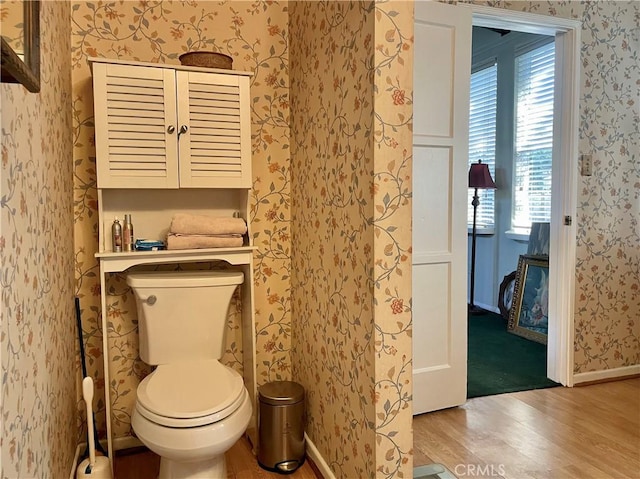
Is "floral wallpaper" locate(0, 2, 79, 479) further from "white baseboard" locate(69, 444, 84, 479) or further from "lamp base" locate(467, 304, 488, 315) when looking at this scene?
"lamp base" locate(467, 304, 488, 315)

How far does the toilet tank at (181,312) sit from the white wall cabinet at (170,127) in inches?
15.8

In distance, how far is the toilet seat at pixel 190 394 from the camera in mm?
1663

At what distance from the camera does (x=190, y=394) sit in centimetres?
179

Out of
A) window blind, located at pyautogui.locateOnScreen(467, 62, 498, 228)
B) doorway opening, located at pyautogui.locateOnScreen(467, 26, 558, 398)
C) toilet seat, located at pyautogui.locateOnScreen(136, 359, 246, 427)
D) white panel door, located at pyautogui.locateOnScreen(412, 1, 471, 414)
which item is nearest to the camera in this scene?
toilet seat, located at pyautogui.locateOnScreen(136, 359, 246, 427)

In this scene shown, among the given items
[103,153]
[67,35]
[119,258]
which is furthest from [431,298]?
[67,35]

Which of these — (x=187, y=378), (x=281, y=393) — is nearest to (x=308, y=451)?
(x=281, y=393)

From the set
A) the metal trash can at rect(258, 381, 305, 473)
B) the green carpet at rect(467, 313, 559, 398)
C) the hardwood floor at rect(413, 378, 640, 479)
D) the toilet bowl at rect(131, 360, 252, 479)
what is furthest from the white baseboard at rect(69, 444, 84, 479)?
the green carpet at rect(467, 313, 559, 398)

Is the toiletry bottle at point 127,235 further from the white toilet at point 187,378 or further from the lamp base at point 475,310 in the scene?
the lamp base at point 475,310

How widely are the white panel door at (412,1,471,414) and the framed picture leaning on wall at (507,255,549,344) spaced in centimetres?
156

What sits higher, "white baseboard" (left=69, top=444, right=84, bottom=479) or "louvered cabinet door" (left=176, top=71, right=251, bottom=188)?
"louvered cabinet door" (left=176, top=71, right=251, bottom=188)

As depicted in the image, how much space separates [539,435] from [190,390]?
1.67 meters

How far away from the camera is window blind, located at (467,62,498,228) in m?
4.62

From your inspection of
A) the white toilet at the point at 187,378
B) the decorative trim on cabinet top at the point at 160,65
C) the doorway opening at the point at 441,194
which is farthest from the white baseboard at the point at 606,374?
the decorative trim on cabinet top at the point at 160,65

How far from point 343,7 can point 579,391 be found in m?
2.54
